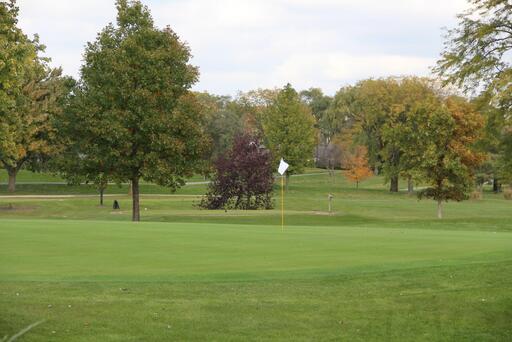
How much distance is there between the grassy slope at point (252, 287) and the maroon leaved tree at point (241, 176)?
28.5 metres

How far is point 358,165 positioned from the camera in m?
86.5

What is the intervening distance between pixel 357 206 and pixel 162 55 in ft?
86.7

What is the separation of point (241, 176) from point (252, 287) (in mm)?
37645

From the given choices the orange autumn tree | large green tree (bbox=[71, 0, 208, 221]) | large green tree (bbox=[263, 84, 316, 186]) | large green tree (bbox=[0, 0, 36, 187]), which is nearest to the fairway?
large green tree (bbox=[0, 0, 36, 187])

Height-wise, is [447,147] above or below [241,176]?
above

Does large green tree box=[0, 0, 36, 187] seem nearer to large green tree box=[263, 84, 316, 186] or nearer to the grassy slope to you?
the grassy slope

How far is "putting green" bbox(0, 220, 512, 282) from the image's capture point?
12586mm

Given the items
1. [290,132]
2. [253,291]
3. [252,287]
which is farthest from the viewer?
[290,132]

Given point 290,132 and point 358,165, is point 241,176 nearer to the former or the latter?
point 290,132

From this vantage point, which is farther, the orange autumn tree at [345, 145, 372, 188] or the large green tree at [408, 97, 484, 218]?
the orange autumn tree at [345, 145, 372, 188]

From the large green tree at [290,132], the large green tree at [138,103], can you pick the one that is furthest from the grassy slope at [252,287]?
the large green tree at [290,132]

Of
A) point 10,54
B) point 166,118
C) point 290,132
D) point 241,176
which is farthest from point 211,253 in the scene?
point 290,132

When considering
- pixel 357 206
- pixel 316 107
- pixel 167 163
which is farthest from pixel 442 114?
pixel 316 107

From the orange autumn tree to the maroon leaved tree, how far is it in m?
38.2
